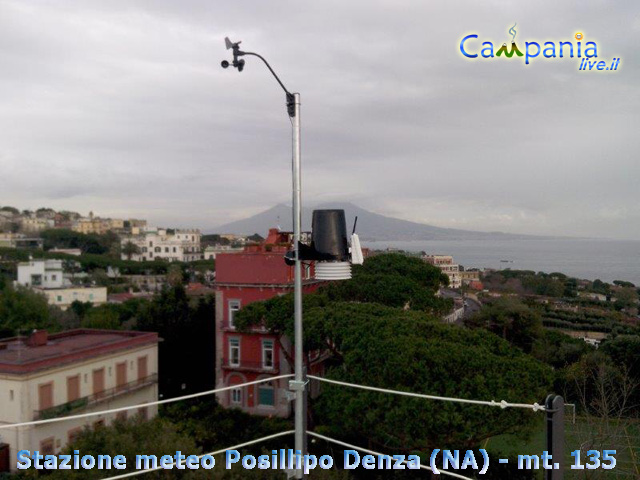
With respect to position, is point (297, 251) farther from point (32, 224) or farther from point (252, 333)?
point (32, 224)

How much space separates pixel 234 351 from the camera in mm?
18125

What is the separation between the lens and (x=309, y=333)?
12.2 meters

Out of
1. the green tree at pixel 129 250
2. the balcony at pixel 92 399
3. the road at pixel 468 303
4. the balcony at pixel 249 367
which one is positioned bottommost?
the balcony at pixel 92 399

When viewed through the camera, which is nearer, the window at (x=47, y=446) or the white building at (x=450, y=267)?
the window at (x=47, y=446)

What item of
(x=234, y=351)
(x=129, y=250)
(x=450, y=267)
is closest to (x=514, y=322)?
(x=450, y=267)

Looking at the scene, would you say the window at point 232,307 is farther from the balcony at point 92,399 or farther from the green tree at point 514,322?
the green tree at point 514,322

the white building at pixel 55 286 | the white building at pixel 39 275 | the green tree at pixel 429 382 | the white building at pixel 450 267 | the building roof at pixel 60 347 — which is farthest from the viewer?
the white building at pixel 39 275

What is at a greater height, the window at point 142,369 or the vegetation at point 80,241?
the vegetation at point 80,241

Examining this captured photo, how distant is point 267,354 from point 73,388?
564cm

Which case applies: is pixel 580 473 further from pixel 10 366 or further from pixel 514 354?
pixel 10 366

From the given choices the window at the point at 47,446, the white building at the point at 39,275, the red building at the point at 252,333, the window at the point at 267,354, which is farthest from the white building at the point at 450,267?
the white building at the point at 39,275

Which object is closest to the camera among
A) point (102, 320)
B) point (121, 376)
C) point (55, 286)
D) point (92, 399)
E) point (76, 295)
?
point (92, 399)

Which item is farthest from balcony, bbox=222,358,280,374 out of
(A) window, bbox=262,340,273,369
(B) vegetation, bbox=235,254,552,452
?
(B) vegetation, bbox=235,254,552,452

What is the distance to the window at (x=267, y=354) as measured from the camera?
17.5m
